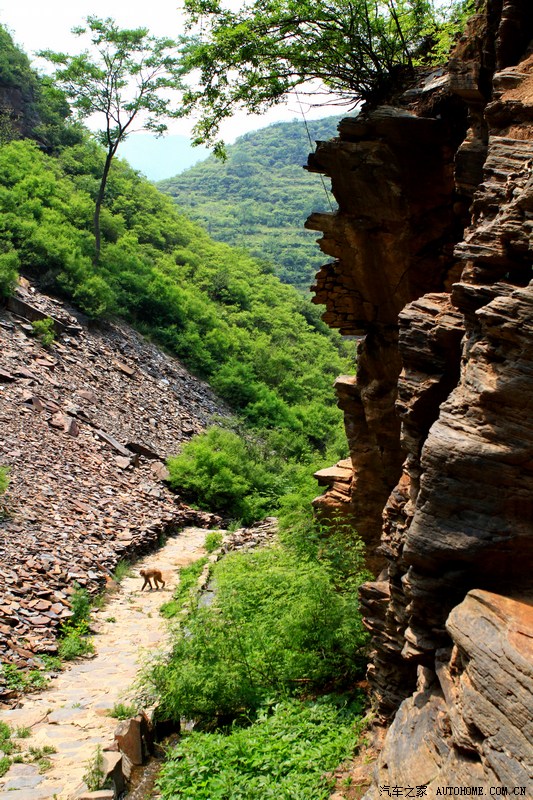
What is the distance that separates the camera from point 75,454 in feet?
56.5

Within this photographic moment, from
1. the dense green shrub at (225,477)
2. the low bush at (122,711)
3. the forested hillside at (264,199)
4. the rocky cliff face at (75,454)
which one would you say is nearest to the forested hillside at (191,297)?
the dense green shrub at (225,477)

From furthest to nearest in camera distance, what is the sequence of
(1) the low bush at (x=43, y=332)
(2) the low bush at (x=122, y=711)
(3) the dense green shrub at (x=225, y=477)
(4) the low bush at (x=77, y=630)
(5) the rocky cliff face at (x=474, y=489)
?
(1) the low bush at (x=43, y=332) < (3) the dense green shrub at (x=225, y=477) < (4) the low bush at (x=77, y=630) < (2) the low bush at (x=122, y=711) < (5) the rocky cliff face at (x=474, y=489)

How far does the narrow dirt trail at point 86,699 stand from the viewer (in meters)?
7.05

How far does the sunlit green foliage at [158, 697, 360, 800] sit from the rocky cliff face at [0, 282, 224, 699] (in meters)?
3.30

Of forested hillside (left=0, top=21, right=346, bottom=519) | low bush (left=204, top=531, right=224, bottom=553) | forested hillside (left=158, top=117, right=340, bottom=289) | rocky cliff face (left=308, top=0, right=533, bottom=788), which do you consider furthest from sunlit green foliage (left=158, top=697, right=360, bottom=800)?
forested hillside (left=158, top=117, right=340, bottom=289)

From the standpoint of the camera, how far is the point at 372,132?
28.8 ft

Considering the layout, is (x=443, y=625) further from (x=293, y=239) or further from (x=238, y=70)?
(x=293, y=239)

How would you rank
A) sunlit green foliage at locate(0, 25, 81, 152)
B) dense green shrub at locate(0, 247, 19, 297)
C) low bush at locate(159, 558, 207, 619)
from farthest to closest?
sunlit green foliage at locate(0, 25, 81, 152)
dense green shrub at locate(0, 247, 19, 297)
low bush at locate(159, 558, 207, 619)

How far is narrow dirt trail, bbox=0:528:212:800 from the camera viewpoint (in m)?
7.05

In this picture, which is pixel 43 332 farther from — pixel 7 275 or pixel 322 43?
pixel 322 43

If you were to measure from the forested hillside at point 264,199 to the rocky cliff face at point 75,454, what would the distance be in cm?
2879

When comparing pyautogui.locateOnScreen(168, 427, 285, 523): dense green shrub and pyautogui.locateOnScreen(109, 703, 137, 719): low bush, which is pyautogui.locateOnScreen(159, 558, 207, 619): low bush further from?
pyautogui.locateOnScreen(168, 427, 285, 523): dense green shrub

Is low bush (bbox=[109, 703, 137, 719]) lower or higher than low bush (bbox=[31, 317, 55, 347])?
lower

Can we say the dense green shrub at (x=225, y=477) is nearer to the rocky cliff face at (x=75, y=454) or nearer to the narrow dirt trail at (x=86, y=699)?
the rocky cliff face at (x=75, y=454)
